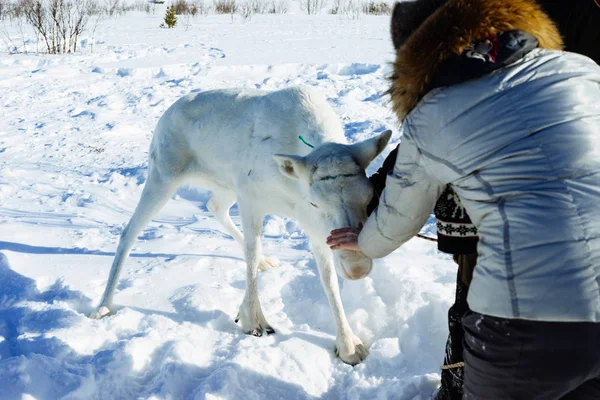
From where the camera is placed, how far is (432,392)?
9.62ft

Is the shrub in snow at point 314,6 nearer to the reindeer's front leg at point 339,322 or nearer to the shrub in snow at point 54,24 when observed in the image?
the shrub in snow at point 54,24

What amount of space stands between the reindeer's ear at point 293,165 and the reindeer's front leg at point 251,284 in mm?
862

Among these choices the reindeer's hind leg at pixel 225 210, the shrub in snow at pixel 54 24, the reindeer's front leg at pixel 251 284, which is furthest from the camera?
the shrub in snow at pixel 54 24

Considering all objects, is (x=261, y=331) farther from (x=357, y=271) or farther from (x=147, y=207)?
(x=147, y=207)

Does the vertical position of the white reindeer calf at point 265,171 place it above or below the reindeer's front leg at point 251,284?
above

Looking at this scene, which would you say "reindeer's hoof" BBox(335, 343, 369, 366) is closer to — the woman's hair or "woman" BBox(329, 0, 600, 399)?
"woman" BBox(329, 0, 600, 399)

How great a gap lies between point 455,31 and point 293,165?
4.68 ft

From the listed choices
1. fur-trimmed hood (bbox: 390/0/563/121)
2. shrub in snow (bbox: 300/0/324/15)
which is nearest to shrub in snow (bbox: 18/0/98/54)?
shrub in snow (bbox: 300/0/324/15)

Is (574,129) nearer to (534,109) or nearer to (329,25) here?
(534,109)

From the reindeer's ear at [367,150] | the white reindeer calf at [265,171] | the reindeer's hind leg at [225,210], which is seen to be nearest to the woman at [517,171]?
the white reindeer calf at [265,171]

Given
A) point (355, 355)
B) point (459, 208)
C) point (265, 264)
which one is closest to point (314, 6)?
point (265, 264)

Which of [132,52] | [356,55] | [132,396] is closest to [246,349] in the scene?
[132,396]

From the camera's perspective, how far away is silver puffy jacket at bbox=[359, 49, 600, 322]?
1521 millimetres

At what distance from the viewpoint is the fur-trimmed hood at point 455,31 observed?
1700 mm
